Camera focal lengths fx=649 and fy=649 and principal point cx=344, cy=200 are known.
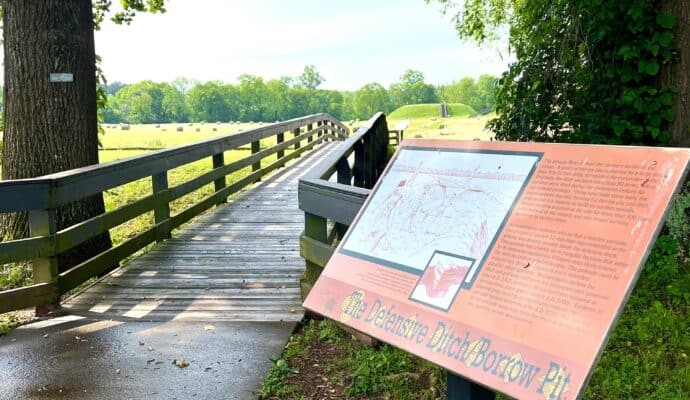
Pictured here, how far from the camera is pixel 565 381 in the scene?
1.64m

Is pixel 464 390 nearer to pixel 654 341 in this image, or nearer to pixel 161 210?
pixel 654 341

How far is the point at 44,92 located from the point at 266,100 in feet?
335

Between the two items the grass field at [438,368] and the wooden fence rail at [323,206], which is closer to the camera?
the grass field at [438,368]

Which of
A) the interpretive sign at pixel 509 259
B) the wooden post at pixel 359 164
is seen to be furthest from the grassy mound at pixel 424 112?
the interpretive sign at pixel 509 259

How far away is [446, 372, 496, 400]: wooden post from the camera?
2.14 meters

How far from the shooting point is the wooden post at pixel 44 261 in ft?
15.0

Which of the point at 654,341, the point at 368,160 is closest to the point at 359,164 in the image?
the point at 368,160

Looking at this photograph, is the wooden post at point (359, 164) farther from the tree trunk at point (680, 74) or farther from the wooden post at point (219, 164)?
the tree trunk at point (680, 74)

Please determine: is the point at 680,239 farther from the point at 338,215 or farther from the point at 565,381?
the point at 565,381

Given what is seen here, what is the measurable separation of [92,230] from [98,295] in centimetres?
52

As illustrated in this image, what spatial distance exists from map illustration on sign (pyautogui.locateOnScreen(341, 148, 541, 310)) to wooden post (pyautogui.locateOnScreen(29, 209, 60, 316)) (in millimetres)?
2912

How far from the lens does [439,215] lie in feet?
7.47

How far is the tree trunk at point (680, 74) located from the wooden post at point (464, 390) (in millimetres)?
4333

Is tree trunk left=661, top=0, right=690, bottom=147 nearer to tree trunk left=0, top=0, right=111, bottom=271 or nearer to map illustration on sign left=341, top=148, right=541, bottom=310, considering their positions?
map illustration on sign left=341, top=148, right=541, bottom=310
